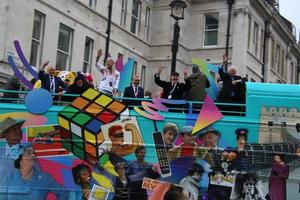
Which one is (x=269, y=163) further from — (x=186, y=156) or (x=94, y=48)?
(x=94, y=48)

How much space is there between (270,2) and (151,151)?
37.7 m

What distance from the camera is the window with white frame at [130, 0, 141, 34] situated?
1266 inches

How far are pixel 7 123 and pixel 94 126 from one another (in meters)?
1.37

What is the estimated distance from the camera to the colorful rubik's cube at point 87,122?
7559 millimetres

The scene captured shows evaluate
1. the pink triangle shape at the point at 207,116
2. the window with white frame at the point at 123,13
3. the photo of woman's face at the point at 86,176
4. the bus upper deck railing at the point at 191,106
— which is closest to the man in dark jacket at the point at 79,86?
the bus upper deck railing at the point at 191,106

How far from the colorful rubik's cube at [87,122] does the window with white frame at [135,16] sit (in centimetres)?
2472

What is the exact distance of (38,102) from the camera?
780 centimetres

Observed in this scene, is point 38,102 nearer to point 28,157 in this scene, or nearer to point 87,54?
point 28,157

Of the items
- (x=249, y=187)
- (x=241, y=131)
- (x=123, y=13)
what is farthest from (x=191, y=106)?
(x=123, y=13)

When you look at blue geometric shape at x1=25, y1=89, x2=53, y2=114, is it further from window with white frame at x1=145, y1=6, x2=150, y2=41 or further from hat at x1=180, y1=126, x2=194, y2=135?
window with white frame at x1=145, y1=6, x2=150, y2=41

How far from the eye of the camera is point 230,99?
26.2ft

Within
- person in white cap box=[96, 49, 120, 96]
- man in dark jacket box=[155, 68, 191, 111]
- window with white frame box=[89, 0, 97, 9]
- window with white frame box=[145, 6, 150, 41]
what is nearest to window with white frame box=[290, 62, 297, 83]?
window with white frame box=[145, 6, 150, 41]

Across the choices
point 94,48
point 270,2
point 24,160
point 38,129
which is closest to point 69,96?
point 38,129

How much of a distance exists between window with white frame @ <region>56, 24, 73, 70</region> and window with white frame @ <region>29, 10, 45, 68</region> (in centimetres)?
147
